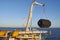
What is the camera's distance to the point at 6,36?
27.3 m

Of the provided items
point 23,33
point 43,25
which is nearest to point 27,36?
point 23,33

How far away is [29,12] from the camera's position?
96.5 feet

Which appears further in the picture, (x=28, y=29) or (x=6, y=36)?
(x=28, y=29)

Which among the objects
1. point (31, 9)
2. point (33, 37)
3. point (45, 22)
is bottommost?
point (33, 37)

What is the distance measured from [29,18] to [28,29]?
1484 millimetres

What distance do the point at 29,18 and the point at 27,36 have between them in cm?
276

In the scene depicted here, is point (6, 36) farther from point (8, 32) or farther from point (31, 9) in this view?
point (31, 9)

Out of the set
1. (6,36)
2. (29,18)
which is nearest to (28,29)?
(29,18)

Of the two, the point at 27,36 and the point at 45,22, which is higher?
the point at 45,22

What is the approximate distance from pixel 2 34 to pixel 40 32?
481 cm

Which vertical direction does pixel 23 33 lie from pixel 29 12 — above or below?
below

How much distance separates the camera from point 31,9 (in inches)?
1162

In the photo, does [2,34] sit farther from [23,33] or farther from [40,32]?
[40,32]

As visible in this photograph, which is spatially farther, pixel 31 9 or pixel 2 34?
pixel 31 9
